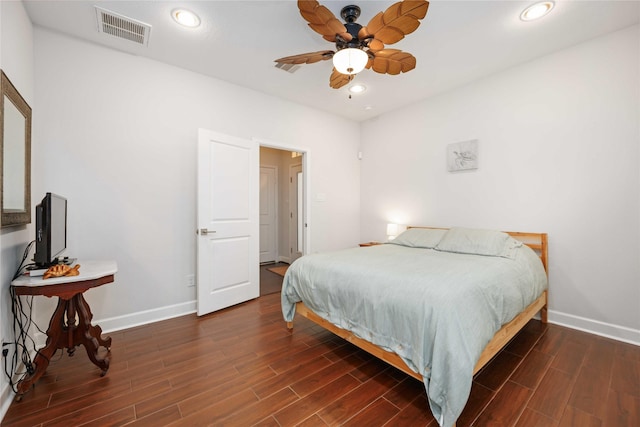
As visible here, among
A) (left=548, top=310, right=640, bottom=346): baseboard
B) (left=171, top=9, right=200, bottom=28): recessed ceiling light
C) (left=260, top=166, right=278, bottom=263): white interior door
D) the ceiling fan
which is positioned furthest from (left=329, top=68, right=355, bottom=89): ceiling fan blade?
(left=260, top=166, right=278, bottom=263): white interior door

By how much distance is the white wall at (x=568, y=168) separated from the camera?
2.39 m

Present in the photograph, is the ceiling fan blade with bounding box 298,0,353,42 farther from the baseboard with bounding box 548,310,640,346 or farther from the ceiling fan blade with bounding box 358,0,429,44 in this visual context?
the baseboard with bounding box 548,310,640,346

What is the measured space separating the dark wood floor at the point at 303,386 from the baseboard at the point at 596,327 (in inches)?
4.6

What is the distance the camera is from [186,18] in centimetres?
222

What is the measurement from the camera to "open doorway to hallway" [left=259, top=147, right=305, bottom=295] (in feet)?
19.1

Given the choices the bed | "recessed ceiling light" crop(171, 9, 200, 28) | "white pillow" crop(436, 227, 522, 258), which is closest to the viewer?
the bed

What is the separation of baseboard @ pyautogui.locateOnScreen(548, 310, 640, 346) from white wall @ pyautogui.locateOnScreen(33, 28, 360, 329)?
12.8 ft

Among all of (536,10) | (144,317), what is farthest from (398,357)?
(536,10)

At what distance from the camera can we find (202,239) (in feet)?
9.68

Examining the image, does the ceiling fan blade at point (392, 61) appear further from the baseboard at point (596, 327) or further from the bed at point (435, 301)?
the baseboard at point (596, 327)

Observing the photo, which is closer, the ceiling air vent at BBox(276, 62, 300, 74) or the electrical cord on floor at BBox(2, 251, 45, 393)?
the electrical cord on floor at BBox(2, 251, 45, 393)

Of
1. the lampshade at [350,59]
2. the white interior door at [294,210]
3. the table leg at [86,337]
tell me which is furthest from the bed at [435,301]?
the white interior door at [294,210]

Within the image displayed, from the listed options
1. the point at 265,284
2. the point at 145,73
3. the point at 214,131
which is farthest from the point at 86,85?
the point at 265,284

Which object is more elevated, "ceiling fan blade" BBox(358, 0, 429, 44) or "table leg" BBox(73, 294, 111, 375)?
"ceiling fan blade" BBox(358, 0, 429, 44)
